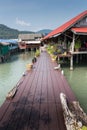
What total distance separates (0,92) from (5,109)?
5317mm

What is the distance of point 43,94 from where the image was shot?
702 centimetres

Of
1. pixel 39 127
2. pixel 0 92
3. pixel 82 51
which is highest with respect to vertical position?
pixel 82 51

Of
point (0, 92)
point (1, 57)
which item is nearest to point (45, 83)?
point (0, 92)

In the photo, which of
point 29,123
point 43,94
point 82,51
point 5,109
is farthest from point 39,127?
point 82,51

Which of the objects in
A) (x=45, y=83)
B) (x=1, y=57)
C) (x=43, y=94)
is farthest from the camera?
(x=1, y=57)

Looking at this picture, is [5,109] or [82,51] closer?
[5,109]

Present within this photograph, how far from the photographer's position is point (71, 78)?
44.0 ft

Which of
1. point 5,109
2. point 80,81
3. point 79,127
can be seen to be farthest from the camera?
point 80,81

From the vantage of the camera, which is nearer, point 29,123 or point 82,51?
point 29,123

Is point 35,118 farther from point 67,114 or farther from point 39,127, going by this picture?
point 67,114

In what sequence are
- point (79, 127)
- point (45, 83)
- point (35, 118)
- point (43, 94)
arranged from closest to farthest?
point (79, 127), point (35, 118), point (43, 94), point (45, 83)

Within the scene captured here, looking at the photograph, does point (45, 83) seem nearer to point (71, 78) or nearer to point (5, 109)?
point (5, 109)

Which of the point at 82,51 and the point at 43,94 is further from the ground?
the point at 82,51

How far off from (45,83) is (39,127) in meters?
4.42
